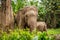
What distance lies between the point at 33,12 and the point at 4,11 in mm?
924

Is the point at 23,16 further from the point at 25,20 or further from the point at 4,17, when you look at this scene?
the point at 4,17

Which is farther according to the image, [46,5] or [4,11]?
[46,5]

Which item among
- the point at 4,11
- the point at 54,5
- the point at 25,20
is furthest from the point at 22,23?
the point at 54,5

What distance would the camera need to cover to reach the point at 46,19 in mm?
17438

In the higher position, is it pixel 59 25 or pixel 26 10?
pixel 26 10

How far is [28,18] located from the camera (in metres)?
8.40

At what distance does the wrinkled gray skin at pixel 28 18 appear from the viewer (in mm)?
8255

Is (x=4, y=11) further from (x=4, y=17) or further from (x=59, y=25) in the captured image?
(x=59, y=25)

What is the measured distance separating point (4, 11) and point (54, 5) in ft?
32.1

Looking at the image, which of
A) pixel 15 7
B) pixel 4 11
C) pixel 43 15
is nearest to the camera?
pixel 4 11

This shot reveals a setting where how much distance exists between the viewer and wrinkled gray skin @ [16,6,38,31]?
826 centimetres

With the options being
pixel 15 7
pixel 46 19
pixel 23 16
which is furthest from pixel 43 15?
pixel 23 16

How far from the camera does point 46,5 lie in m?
17.8

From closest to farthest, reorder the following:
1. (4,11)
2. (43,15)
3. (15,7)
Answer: (4,11) → (15,7) → (43,15)
